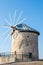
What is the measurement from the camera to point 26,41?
154 feet

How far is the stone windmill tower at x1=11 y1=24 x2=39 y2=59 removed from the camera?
4669 cm

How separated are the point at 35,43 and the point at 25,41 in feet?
8.08

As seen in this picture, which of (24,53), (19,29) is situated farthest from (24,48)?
(19,29)

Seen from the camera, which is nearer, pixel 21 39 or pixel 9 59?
pixel 9 59

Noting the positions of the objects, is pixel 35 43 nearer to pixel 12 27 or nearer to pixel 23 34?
pixel 23 34


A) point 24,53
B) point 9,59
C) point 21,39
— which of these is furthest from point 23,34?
point 9,59

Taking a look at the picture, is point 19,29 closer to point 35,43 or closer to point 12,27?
point 12,27

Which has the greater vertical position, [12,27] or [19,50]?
[12,27]

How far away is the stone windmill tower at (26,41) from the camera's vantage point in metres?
46.7

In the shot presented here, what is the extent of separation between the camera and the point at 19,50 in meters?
46.7

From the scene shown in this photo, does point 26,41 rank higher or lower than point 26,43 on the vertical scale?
higher

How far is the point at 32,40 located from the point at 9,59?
300 inches

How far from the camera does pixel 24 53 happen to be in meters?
46.5

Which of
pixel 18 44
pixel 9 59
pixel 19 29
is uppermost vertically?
pixel 19 29
